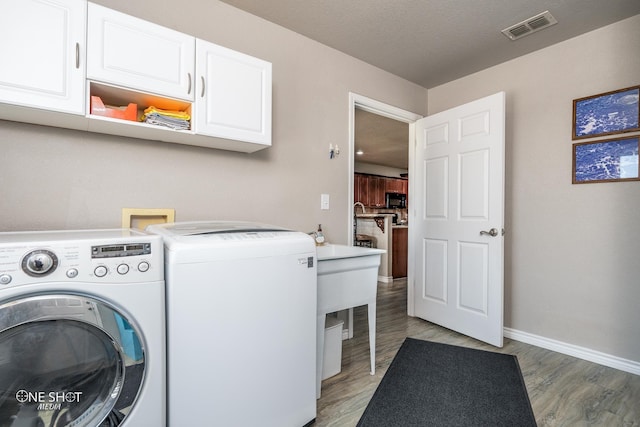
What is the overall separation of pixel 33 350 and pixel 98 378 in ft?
0.68

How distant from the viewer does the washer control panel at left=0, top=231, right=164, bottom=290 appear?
90 centimetres

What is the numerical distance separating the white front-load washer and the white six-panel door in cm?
244

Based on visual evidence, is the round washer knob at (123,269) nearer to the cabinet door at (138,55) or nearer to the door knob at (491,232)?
the cabinet door at (138,55)

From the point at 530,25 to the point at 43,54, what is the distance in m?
2.89

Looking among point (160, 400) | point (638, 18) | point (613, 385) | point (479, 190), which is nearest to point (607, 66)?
Answer: point (638, 18)

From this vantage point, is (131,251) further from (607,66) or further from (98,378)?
(607,66)

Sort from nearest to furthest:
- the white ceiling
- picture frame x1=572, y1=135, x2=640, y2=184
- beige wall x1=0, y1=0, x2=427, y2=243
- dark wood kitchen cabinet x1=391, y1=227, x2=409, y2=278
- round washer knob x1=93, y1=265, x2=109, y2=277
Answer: round washer knob x1=93, y1=265, x2=109, y2=277
beige wall x1=0, y1=0, x2=427, y2=243
the white ceiling
picture frame x1=572, y1=135, x2=640, y2=184
dark wood kitchen cabinet x1=391, y1=227, x2=409, y2=278

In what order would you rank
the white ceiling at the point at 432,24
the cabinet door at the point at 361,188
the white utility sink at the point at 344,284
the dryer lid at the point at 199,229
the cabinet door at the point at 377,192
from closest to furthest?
the dryer lid at the point at 199,229
the white utility sink at the point at 344,284
the white ceiling at the point at 432,24
the cabinet door at the point at 361,188
the cabinet door at the point at 377,192

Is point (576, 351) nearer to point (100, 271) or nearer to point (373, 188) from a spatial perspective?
point (100, 271)

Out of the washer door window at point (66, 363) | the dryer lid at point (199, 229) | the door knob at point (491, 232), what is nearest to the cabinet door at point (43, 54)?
the dryer lid at point (199, 229)

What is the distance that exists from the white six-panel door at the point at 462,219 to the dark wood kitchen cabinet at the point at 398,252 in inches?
75.4

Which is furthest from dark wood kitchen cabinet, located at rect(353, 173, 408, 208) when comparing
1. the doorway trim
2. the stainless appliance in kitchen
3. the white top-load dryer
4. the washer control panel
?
the washer control panel

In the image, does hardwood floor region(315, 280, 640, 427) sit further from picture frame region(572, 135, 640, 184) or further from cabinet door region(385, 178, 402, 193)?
cabinet door region(385, 178, 402, 193)

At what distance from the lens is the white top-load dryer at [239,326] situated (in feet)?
3.83
